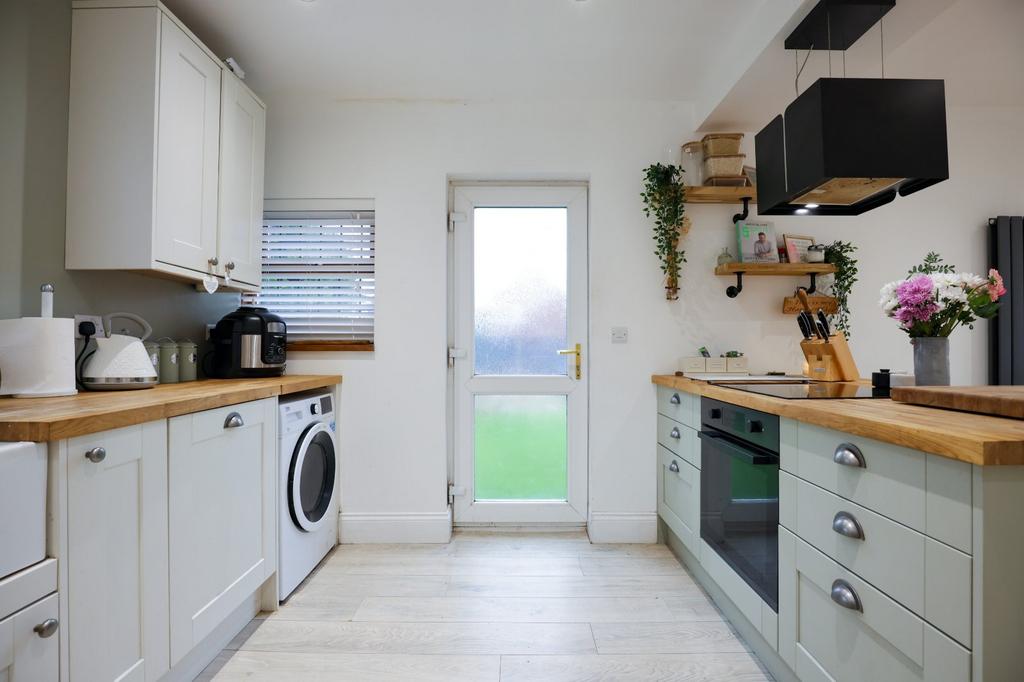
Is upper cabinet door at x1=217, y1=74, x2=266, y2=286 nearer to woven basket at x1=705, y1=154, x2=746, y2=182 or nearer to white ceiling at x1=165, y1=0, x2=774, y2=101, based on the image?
white ceiling at x1=165, y1=0, x2=774, y2=101

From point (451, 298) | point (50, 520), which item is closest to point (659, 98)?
point (451, 298)

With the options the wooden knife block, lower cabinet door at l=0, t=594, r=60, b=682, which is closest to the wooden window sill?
lower cabinet door at l=0, t=594, r=60, b=682

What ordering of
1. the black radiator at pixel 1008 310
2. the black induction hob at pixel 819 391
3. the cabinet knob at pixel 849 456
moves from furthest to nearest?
the black radiator at pixel 1008 310 → the black induction hob at pixel 819 391 → the cabinet knob at pixel 849 456

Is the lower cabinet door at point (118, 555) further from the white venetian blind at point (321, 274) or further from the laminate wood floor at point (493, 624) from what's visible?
the white venetian blind at point (321, 274)

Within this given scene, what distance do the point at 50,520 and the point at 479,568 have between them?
180cm

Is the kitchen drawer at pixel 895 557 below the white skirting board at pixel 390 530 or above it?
above

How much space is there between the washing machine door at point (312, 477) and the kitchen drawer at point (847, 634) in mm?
1898

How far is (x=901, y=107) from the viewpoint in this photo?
1.65 metres

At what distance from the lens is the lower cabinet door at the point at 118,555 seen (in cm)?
111

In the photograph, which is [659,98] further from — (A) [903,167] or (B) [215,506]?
(B) [215,506]

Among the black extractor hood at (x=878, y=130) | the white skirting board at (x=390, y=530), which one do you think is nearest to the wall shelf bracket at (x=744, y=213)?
the black extractor hood at (x=878, y=130)

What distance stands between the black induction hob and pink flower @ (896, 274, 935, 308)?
0.94 ft

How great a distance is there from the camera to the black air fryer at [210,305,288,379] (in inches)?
94.3

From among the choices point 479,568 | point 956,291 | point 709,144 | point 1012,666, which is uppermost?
point 709,144
